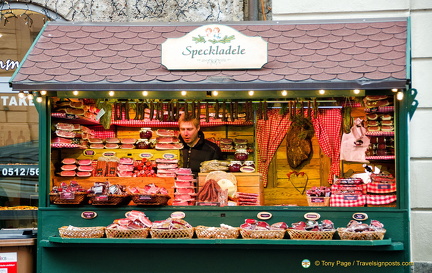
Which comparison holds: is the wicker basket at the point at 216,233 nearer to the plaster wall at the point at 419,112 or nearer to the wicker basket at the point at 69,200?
the wicker basket at the point at 69,200

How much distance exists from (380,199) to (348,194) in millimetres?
418

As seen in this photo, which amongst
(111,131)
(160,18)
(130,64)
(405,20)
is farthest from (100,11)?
(405,20)

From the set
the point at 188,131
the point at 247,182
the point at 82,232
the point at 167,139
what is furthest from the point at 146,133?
the point at 82,232

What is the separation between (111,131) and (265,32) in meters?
4.22

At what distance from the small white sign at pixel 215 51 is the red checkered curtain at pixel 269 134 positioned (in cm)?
220

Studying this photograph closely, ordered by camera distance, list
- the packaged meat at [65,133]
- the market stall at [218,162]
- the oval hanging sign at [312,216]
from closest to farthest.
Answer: the market stall at [218,162], the oval hanging sign at [312,216], the packaged meat at [65,133]

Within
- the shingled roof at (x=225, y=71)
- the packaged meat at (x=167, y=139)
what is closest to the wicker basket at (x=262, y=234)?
the shingled roof at (x=225, y=71)

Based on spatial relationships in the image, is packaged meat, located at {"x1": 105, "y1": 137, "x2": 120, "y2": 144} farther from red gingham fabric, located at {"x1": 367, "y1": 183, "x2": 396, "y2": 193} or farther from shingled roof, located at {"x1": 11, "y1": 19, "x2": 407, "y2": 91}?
red gingham fabric, located at {"x1": 367, "y1": 183, "x2": 396, "y2": 193}

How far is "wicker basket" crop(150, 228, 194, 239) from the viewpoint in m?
8.23

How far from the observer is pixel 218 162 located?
973cm

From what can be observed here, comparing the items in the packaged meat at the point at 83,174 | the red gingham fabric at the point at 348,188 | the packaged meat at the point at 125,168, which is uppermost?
the packaged meat at the point at 125,168

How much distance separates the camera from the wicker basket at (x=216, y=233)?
8.22 m

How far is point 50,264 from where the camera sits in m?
8.61

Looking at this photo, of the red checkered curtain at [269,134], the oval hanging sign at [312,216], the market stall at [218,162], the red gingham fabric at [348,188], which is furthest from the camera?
the red checkered curtain at [269,134]
